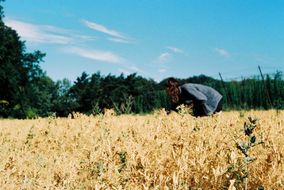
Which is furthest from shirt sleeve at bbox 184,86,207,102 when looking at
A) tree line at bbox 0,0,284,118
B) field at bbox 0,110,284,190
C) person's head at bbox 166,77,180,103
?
tree line at bbox 0,0,284,118

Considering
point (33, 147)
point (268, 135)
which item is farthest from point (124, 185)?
point (33, 147)

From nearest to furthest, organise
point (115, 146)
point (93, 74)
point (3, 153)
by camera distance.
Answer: point (115, 146), point (3, 153), point (93, 74)

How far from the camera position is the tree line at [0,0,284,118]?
27.7m

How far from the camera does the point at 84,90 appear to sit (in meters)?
66.1

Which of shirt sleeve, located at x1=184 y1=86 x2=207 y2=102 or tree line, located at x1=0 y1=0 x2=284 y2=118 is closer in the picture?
shirt sleeve, located at x1=184 y1=86 x2=207 y2=102

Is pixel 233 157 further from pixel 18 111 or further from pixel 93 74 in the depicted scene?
pixel 93 74

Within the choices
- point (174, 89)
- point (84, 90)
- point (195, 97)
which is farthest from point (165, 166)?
point (84, 90)

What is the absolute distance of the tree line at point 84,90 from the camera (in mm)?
27734

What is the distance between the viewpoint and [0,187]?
2990 mm

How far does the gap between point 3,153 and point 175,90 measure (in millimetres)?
7397

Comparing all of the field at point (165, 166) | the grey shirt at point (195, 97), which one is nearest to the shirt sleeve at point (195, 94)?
the grey shirt at point (195, 97)

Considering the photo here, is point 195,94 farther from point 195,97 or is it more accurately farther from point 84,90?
point 84,90

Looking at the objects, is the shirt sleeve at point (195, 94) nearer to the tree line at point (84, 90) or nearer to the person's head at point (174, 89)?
Answer: the person's head at point (174, 89)

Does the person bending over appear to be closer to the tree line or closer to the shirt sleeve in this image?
the shirt sleeve
